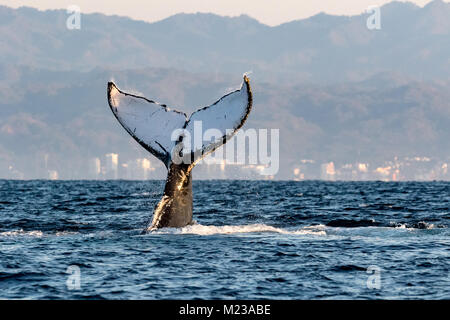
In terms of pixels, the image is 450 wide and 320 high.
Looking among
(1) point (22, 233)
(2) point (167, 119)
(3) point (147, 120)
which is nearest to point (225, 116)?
(2) point (167, 119)

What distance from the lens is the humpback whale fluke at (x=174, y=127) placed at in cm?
1492

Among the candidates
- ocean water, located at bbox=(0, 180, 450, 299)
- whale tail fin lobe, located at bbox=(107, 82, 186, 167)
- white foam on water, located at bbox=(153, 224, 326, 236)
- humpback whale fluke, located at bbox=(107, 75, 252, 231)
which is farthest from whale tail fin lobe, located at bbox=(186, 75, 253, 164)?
white foam on water, located at bbox=(153, 224, 326, 236)

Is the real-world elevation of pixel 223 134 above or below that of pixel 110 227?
above

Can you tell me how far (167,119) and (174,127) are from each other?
213 millimetres

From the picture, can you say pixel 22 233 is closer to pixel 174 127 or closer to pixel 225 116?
pixel 174 127

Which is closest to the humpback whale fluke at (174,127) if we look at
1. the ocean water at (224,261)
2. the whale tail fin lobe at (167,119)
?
the whale tail fin lobe at (167,119)

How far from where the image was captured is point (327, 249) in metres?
16.5

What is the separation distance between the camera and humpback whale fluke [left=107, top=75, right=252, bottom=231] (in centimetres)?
1492

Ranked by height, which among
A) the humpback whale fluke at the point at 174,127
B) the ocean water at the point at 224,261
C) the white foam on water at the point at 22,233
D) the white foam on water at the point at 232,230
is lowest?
the ocean water at the point at 224,261

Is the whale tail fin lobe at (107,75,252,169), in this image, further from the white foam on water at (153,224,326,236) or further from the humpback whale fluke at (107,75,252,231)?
the white foam on water at (153,224,326,236)

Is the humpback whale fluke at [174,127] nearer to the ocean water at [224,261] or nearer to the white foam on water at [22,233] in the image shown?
the ocean water at [224,261]
